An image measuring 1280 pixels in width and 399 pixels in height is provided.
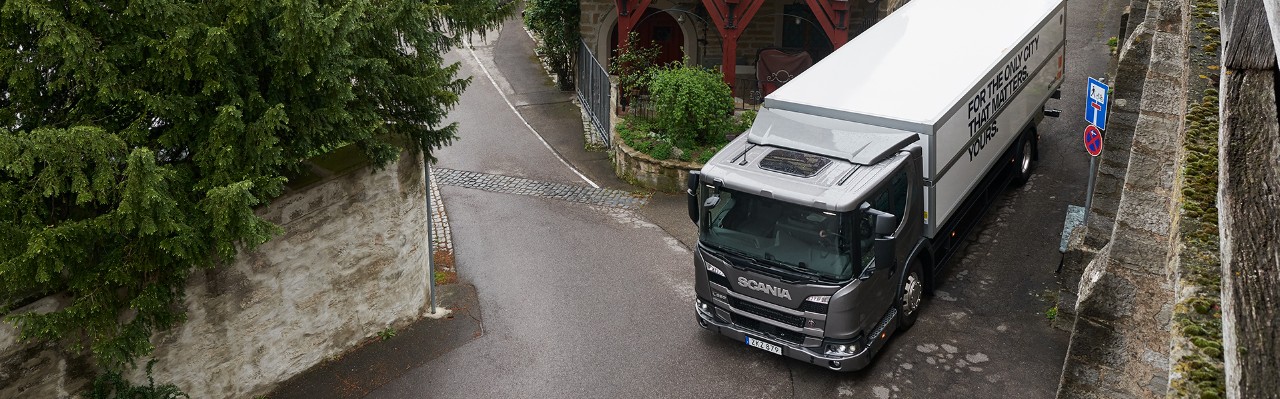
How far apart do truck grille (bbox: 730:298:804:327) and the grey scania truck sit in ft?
0.04

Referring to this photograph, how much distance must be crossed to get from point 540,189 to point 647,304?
15.0ft

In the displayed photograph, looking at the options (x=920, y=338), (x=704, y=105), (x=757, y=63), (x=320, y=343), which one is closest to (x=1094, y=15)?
(x=757, y=63)

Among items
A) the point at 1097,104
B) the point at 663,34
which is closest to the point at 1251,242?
the point at 1097,104

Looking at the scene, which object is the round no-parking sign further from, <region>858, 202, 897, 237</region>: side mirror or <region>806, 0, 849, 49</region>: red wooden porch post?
<region>806, 0, 849, 49</region>: red wooden porch post

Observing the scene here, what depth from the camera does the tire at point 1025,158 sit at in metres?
12.6

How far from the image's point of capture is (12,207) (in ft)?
20.8

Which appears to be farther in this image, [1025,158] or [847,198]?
[1025,158]

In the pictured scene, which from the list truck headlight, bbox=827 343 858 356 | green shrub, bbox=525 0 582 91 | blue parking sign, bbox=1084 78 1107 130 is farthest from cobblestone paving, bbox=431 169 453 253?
blue parking sign, bbox=1084 78 1107 130

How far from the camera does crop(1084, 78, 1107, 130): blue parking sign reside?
10.2 meters

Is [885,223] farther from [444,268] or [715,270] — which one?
[444,268]

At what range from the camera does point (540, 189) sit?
14.9 meters

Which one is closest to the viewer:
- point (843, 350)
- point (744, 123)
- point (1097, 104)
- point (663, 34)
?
point (843, 350)

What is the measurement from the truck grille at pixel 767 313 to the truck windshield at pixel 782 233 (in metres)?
0.51

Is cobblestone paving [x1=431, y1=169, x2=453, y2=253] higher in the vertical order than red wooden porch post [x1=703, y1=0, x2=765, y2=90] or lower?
lower
